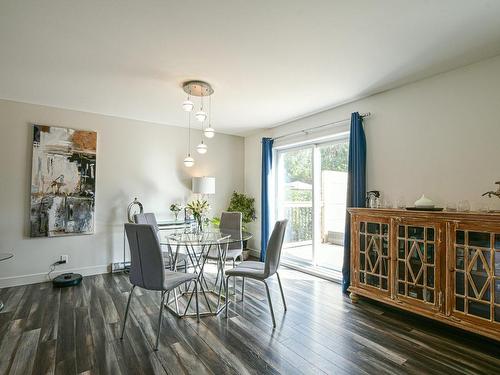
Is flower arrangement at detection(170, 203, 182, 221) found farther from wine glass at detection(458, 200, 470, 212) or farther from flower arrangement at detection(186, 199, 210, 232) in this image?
wine glass at detection(458, 200, 470, 212)

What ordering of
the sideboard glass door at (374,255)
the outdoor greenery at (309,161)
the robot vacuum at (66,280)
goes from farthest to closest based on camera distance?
the outdoor greenery at (309,161) → the robot vacuum at (66,280) → the sideboard glass door at (374,255)

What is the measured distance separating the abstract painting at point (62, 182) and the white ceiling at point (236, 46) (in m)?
0.68

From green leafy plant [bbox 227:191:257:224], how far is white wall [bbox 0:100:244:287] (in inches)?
10.6

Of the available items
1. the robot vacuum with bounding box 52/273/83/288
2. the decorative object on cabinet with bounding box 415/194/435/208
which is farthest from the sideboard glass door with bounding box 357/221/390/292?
the robot vacuum with bounding box 52/273/83/288

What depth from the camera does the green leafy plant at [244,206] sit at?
5.37 metres

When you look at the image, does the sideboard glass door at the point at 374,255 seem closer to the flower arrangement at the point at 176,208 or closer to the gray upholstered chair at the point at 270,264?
the gray upholstered chair at the point at 270,264

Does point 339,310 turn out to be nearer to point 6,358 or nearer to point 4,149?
point 6,358

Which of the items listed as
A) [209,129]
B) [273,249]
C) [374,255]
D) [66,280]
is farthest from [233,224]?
[66,280]

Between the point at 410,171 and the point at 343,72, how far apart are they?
139cm

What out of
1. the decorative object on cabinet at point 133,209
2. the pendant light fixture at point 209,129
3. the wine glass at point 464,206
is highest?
the pendant light fixture at point 209,129

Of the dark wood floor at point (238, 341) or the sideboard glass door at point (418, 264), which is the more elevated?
the sideboard glass door at point (418, 264)

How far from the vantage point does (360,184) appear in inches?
134

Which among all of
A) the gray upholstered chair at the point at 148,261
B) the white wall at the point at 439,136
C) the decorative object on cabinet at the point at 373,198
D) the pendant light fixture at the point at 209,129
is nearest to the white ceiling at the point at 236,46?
the white wall at the point at 439,136

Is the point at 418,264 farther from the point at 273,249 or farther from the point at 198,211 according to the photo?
the point at 198,211
